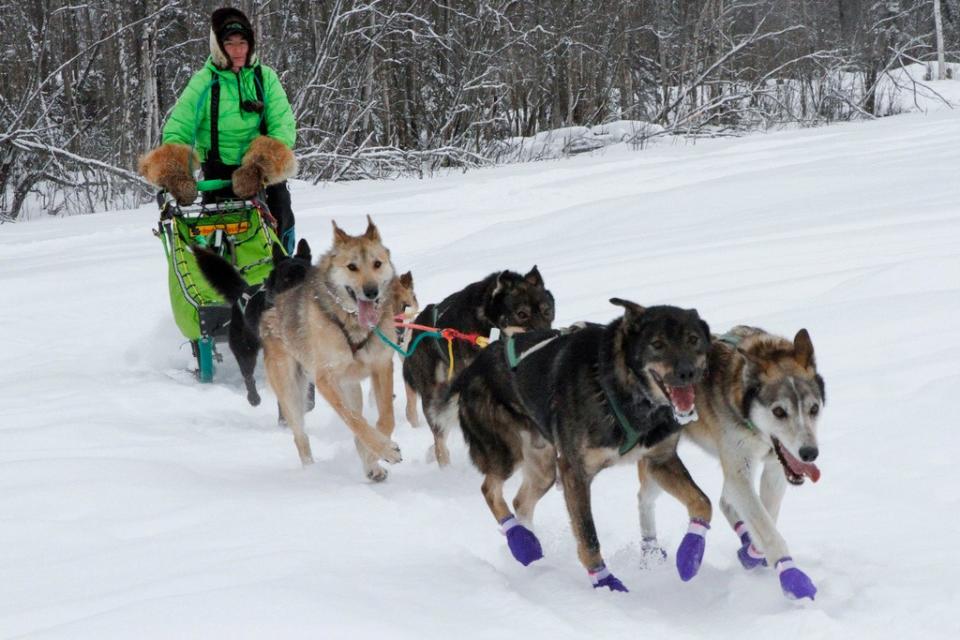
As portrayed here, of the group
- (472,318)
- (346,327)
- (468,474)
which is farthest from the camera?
(472,318)

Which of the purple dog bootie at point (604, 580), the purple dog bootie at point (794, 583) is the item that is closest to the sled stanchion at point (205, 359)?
the purple dog bootie at point (604, 580)

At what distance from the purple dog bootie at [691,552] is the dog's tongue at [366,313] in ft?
6.75

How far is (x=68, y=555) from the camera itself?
2885 millimetres

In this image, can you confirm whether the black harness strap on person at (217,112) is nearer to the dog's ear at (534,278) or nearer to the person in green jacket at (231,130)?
the person in green jacket at (231,130)

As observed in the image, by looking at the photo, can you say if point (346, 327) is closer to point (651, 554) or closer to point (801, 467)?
point (651, 554)

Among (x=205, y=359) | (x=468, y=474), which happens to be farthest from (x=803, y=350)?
(x=205, y=359)

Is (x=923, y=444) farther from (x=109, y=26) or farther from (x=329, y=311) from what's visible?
(x=109, y=26)

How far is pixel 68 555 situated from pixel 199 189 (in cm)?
357

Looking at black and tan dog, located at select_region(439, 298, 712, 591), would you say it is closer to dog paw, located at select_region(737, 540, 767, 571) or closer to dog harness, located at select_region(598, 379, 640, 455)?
dog harness, located at select_region(598, 379, 640, 455)

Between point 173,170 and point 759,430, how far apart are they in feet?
13.7

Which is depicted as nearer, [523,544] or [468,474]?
[523,544]

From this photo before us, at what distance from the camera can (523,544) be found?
326 centimetres

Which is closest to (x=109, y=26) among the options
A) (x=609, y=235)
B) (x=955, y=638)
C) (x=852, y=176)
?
(x=609, y=235)

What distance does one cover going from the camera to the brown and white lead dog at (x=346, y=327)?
4570mm
